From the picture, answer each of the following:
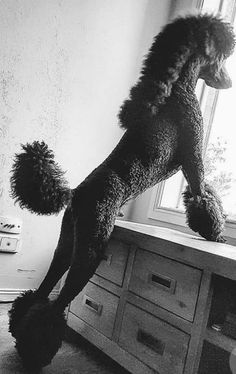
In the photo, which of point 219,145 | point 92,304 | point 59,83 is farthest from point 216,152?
point 92,304

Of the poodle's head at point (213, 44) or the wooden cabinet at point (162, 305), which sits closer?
the wooden cabinet at point (162, 305)

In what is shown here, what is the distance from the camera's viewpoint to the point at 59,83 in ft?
5.04

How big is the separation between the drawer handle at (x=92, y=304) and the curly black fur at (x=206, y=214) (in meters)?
0.39

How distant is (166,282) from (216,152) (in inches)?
33.2

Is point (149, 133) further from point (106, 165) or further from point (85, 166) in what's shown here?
point (85, 166)

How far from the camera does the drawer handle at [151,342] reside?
99cm

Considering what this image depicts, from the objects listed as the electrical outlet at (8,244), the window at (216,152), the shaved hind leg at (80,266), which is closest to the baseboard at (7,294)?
the electrical outlet at (8,244)

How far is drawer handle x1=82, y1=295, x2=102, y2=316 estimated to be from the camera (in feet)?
3.87

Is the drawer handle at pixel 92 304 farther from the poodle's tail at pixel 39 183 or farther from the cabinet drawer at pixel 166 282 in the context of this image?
the poodle's tail at pixel 39 183

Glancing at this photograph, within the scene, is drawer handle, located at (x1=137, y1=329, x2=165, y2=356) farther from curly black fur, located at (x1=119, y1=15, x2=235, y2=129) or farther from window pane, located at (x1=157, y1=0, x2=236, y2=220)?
window pane, located at (x1=157, y1=0, x2=236, y2=220)

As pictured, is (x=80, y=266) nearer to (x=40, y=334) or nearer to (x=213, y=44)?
(x=40, y=334)

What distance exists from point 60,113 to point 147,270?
31.0 inches

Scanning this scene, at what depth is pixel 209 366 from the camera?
95 centimetres

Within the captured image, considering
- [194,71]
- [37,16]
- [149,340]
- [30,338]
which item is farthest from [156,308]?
[37,16]
